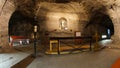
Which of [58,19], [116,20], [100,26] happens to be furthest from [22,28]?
[116,20]

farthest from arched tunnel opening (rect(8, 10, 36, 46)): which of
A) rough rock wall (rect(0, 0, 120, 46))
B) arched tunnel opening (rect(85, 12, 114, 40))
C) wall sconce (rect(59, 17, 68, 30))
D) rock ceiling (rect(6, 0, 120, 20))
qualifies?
rough rock wall (rect(0, 0, 120, 46))

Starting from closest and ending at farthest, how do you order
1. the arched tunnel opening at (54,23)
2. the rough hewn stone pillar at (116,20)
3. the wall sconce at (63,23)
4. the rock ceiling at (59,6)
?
the rough hewn stone pillar at (116,20)
the rock ceiling at (59,6)
the arched tunnel opening at (54,23)
the wall sconce at (63,23)

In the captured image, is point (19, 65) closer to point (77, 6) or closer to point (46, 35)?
point (46, 35)

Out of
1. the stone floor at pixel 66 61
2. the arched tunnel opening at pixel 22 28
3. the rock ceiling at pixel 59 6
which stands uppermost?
the rock ceiling at pixel 59 6

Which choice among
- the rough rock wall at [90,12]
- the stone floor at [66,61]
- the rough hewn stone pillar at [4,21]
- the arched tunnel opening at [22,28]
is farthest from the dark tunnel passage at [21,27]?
the stone floor at [66,61]

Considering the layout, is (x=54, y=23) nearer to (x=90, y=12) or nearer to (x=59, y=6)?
(x=59, y=6)

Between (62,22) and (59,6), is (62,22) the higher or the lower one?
the lower one

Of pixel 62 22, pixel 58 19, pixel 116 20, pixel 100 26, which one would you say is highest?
pixel 58 19

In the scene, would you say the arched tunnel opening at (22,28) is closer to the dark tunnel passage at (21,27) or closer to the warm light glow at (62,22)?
the dark tunnel passage at (21,27)

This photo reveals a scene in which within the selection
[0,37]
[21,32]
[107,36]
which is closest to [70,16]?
[21,32]

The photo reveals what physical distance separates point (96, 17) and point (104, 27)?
3.16 m

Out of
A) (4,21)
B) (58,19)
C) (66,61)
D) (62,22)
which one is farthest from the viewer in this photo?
(62,22)

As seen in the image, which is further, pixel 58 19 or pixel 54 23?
pixel 58 19

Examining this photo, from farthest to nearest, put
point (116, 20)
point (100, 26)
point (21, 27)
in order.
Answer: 1. point (100, 26)
2. point (21, 27)
3. point (116, 20)
